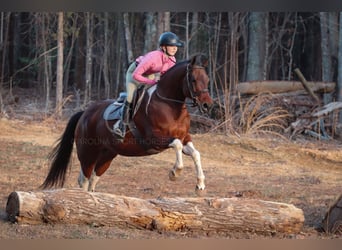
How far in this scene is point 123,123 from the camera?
8289 mm

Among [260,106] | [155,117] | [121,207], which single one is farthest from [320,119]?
[121,207]

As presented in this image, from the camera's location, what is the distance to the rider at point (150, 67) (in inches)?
305

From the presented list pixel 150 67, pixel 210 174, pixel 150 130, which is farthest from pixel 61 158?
pixel 210 174

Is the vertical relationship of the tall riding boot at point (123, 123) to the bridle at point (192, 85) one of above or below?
below

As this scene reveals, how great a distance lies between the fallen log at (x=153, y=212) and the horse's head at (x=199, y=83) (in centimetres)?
114

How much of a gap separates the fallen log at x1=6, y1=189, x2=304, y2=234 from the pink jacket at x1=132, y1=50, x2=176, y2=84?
6.11 feet

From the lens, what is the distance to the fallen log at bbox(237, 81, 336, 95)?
17595 mm

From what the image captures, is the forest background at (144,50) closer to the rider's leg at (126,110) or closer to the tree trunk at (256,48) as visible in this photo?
the tree trunk at (256,48)

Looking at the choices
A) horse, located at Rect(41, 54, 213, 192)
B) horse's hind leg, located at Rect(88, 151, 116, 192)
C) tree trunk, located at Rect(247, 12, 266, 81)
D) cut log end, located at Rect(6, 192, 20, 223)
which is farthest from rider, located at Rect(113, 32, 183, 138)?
tree trunk, located at Rect(247, 12, 266, 81)

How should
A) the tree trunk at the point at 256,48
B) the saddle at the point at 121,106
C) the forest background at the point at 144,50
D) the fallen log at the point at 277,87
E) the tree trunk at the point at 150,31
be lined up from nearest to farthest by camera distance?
the saddle at the point at 121,106, the fallen log at the point at 277,87, the tree trunk at the point at 150,31, the forest background at the point at 144,50, the tree trunk at the point at 256,48

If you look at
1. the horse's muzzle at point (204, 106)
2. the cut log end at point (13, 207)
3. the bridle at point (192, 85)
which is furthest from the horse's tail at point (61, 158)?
the horse's muzzle at point (204, 106)

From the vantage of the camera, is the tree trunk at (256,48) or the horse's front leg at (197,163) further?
the tree trunk at (256,48)

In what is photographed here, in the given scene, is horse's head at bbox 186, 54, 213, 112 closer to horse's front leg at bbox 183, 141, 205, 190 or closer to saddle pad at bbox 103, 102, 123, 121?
horse's front leg at bbox 183, 141, 205, 190

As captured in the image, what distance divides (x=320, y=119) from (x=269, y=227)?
9744 mm
